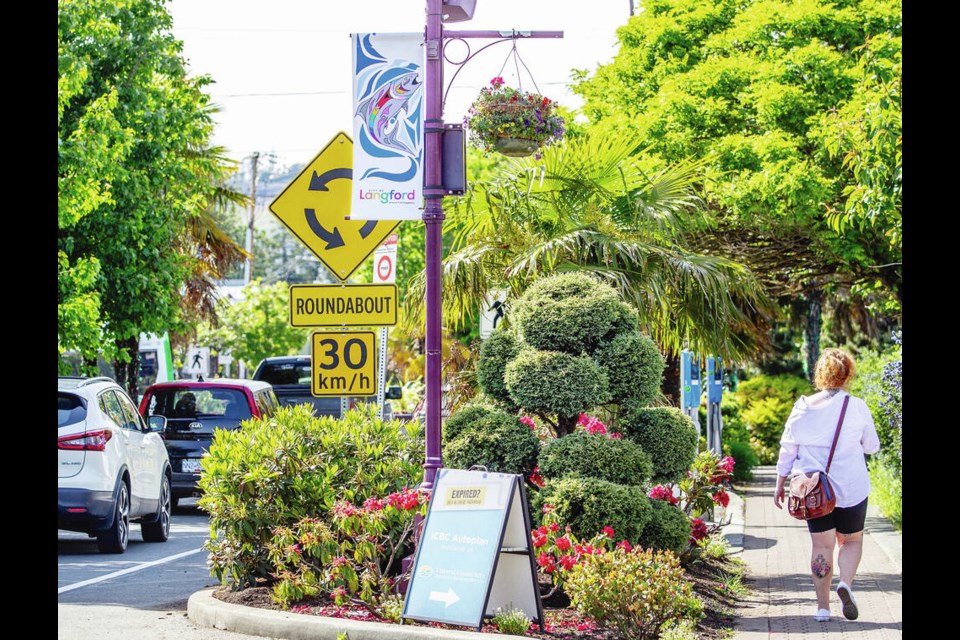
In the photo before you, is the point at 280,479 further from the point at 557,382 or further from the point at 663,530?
the point at 663,530

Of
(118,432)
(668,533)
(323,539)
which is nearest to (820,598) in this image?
(668,533)

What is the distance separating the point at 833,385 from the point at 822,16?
35.9 feet

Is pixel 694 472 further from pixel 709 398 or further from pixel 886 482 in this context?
pixel 709 398

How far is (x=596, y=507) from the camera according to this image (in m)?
8.61

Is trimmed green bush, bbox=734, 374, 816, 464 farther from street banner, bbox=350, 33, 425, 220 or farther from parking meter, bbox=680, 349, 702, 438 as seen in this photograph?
street banner, bbox=350, 33, 425, 220

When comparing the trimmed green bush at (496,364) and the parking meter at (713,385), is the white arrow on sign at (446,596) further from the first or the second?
the parking meter at (713,385)

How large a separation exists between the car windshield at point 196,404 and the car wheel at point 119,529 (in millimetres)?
4340

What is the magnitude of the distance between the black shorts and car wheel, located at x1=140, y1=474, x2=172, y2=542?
819 centimetres

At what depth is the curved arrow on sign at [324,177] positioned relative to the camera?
10.3 meters

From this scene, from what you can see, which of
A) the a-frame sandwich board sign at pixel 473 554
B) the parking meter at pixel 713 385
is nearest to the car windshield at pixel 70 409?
the a-frame sandwich board sign at pixel 473 554

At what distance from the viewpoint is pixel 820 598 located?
28.7 ft

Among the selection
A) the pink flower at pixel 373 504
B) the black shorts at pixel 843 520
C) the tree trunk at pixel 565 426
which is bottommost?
the black shorts at pixel 843 520

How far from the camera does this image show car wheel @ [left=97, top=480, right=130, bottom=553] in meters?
12.7

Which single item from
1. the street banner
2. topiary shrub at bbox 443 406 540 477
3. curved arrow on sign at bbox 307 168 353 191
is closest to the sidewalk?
topiary shrub at bbox 443 406 540 477
